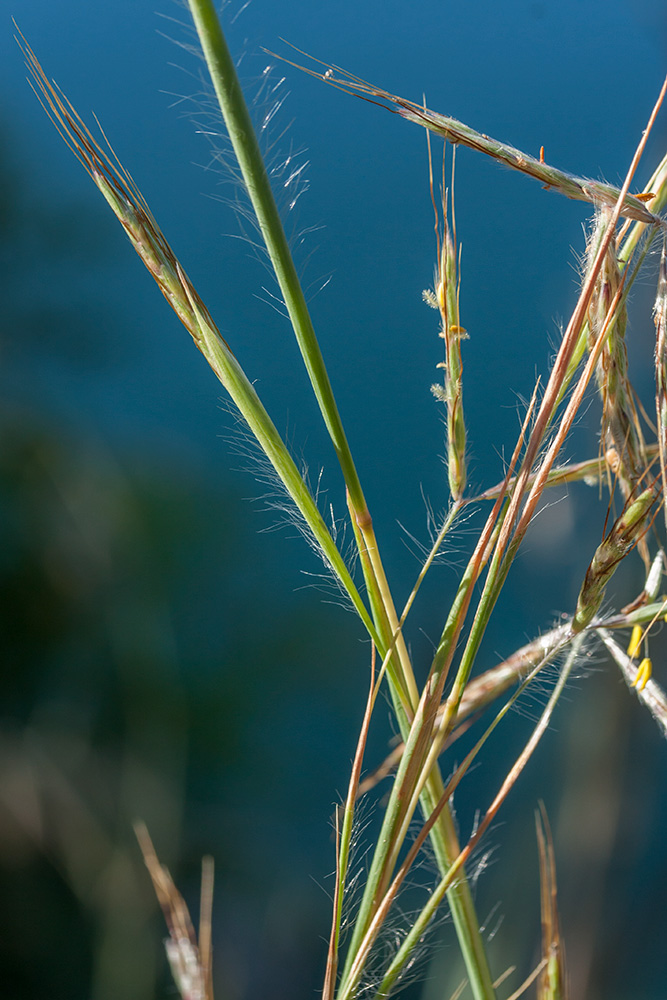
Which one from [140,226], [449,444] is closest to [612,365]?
[449,444]

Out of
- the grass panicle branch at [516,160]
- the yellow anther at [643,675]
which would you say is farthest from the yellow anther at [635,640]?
the grass panicle branch at [516,160]

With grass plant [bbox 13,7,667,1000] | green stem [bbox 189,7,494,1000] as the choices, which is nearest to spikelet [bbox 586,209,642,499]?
grass plant [bbox 13,7,667,1000]

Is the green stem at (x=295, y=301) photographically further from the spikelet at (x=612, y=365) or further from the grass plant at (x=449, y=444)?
the spikelet at (x=612, y=365)

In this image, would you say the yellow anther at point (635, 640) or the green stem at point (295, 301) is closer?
the green stem at point (295, 301)

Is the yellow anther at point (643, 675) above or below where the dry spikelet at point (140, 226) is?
below

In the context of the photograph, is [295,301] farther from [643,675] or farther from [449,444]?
[643,675]

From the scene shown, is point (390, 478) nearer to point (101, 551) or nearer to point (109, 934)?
point (101, 551)

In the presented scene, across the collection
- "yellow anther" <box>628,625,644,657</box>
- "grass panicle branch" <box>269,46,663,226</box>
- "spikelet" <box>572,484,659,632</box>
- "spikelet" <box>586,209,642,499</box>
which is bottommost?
"yellow anther" <box>628,625,644,657</box>

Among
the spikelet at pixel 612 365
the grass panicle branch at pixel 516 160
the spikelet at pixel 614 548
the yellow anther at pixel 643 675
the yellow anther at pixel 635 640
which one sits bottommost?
the yellow anther at pixel 643 675

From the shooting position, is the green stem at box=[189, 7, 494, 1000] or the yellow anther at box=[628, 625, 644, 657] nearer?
the green stem at box=[189, 7, 494, 1000]

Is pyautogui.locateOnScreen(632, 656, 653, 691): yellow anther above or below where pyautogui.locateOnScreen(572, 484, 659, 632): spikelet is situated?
below

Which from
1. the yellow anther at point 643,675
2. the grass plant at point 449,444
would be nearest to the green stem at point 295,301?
the grass plant at point 449,444

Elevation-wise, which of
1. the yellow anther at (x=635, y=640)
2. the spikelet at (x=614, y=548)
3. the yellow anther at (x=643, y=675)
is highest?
the spikelet at (x=614, y=548)

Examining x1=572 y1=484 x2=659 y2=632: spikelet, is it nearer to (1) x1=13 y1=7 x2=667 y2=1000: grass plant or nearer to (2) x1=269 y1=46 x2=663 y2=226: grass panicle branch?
(1) x1=13 y1=7 x2=667 y2=1000: grass plant
